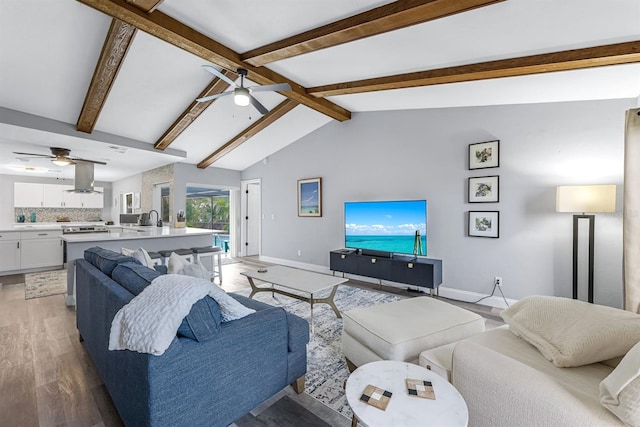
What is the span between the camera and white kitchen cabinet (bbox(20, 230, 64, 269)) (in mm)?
5293

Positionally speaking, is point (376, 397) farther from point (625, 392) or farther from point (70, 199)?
point (70, 199)

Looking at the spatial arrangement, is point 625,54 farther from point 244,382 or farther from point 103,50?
point 103,50

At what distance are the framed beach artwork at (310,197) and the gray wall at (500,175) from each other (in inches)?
7.5

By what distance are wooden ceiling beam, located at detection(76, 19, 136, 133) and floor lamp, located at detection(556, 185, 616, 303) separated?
4481 millimetres

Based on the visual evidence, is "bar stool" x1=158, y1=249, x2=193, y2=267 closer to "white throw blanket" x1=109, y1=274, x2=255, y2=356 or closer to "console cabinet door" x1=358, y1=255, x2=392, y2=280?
"console cabinet door" x1=358, y1=255, x2=392, y2=280

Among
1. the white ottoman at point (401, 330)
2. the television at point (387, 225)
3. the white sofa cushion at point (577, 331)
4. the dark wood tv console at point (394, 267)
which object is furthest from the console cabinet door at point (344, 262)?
the white sofa cushion at point (577, 331)

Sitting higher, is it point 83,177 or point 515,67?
point 515,67

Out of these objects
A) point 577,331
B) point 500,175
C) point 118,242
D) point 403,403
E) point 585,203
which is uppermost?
point 500,175

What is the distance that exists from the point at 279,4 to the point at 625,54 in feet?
8.82

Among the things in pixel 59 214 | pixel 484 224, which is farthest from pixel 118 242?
pixel 59 214

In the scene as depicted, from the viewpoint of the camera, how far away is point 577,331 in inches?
51.9

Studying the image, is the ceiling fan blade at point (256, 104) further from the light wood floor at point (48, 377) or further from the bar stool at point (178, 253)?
the light wood floor at point (48, 377)

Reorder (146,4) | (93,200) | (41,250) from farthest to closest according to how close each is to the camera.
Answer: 1. (93,200)
2. (41,250)
3. (146,4)

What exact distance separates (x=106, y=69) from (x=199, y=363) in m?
3.29
